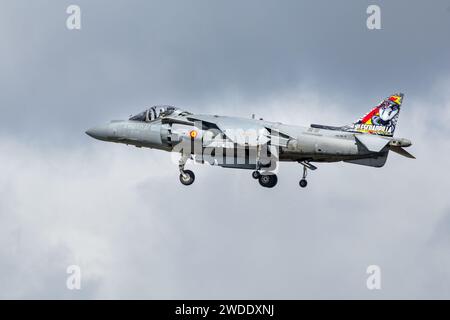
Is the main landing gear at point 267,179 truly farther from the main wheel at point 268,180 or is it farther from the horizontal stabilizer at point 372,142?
the horizontal stabilizer at point 372,142

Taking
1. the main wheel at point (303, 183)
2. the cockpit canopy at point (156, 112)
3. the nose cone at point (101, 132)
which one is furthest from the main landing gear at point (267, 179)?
the nose cone at point (101, 132)

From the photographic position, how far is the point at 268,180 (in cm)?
8038

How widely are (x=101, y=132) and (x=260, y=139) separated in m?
10.6

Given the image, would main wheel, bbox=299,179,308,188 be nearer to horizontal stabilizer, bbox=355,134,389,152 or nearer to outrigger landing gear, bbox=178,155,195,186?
horizontal stabilizer, bbox=355,134,389,152

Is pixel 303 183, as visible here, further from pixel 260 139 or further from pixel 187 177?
pixel 187 177

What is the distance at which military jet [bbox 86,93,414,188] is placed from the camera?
77125 millimetres

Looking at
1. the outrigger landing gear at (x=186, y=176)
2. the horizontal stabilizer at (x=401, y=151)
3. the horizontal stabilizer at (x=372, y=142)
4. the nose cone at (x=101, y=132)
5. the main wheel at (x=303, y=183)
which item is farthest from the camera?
the nose cone at (x=101, y=132)

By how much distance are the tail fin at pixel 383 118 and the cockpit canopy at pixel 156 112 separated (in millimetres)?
10873

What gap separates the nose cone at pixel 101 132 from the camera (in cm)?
8319

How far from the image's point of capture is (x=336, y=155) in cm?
7750

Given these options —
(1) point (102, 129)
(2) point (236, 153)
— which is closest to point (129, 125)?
(1) point (102, 129)

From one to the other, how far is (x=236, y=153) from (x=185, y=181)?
395cm

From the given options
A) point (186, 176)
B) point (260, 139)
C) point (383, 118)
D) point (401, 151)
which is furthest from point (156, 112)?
point (401, 151)
